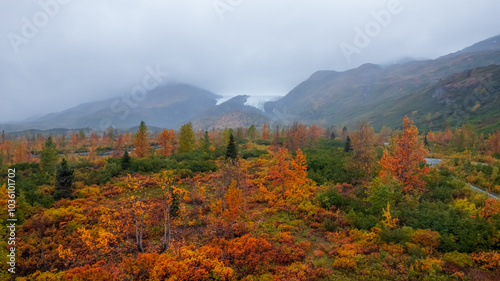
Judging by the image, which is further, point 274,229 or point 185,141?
point 185,141

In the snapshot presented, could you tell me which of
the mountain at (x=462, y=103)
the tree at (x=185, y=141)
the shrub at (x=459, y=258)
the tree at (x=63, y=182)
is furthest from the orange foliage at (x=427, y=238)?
the mountain at (x=462, y=103)

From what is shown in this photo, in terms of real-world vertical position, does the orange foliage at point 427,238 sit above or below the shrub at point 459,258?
above

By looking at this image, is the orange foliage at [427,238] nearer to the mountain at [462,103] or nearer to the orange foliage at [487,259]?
the orange foliage at [487,259]

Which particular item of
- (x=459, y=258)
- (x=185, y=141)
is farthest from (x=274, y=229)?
(x=185, y=141)

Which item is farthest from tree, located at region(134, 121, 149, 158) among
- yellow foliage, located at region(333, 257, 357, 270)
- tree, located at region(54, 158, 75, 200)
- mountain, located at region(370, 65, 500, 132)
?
mountain, located at region(370, 65, 500, 132)

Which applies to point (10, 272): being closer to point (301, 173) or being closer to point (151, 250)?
point (151, 250)

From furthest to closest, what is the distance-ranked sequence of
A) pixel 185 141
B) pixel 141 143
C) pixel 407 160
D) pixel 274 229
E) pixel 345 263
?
pixel 185 141 < pixel 141 143 < pixel 407 160 < pixel 274 229 < pixel 345 263

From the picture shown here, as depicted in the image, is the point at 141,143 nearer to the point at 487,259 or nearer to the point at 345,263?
the point at 345,263

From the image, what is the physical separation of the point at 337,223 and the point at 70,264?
17.4 metres

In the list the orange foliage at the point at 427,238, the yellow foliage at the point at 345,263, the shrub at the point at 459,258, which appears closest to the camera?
the shrub at the point at 459,258

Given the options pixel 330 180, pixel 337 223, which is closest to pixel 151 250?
pixel 337 223

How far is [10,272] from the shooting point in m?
12.1

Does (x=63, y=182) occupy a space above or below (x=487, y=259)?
above

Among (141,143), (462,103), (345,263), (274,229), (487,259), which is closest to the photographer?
(487,259)
